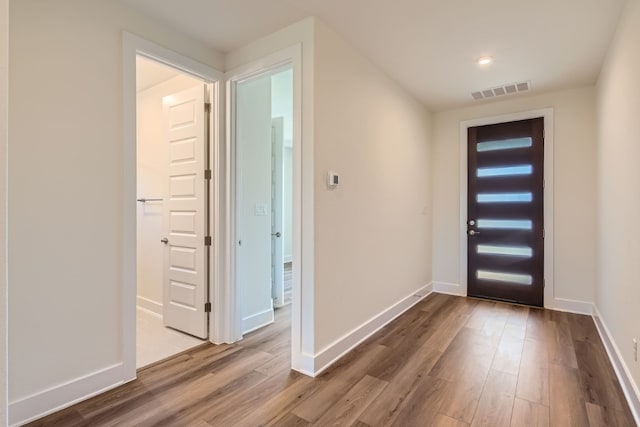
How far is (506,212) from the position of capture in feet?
13.7

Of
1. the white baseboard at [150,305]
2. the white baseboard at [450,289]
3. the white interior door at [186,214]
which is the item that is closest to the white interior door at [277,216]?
the white interior door at [186,214]

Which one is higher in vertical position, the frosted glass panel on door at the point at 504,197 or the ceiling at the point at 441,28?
the ceiling at the point at 441,28

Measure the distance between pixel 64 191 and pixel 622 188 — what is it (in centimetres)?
379

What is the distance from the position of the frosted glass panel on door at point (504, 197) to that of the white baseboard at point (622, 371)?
1.56 meters

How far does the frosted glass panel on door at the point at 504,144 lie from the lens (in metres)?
4.06

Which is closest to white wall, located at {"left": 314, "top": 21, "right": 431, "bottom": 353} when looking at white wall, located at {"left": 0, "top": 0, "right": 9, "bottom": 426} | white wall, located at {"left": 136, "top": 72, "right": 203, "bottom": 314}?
white wall, located at {"left": 0, "top": 0, "right": 9, "bottom": 426}

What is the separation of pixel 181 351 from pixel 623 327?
3.44 m

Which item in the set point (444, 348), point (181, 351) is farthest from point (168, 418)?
point (444, 348)

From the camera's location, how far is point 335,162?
2.60m

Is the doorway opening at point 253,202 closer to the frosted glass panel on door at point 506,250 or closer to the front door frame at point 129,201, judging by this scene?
the front door frame at point 129,201

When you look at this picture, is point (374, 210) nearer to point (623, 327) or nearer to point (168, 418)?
point (623, 327)

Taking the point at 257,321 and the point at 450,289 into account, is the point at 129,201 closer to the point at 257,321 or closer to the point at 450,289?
the point at 257,321

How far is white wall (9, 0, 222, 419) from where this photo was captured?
177 centimetres

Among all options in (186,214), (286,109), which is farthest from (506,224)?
(186,214)
